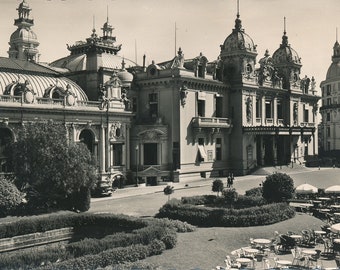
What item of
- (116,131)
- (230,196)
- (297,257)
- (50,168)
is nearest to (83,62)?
(116,131)

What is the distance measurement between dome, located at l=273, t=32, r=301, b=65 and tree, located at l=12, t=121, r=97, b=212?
5330cm

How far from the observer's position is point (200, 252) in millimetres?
25625

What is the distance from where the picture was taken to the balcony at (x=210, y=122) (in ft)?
206

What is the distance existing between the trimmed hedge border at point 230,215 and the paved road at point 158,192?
4.17 m

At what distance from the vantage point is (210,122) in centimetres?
6512

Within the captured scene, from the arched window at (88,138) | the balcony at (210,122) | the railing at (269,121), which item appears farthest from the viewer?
the railing at (269,121)

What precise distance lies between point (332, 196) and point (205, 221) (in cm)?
1606

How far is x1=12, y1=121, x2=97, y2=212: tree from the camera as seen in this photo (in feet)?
123

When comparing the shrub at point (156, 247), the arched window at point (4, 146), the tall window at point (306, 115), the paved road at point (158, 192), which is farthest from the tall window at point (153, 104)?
the shrub at point (156, 247)

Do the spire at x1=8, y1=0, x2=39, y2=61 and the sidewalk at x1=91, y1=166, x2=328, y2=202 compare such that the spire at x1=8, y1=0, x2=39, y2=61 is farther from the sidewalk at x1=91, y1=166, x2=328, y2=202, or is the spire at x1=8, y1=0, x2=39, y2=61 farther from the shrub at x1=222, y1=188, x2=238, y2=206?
the shrub at x1=222, y1=188, x2=238, y2=206

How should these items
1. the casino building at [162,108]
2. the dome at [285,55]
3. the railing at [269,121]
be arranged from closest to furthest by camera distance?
the casino building at [162,108], the railing at [269,121], the dome at [285,55]

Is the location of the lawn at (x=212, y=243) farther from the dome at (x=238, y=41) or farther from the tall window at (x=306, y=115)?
the tall window at (x=306, y=115)

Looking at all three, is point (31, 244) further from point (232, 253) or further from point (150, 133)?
point (150, 133)

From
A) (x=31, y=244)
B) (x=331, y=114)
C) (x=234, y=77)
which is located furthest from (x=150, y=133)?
(x=331, y=114)
